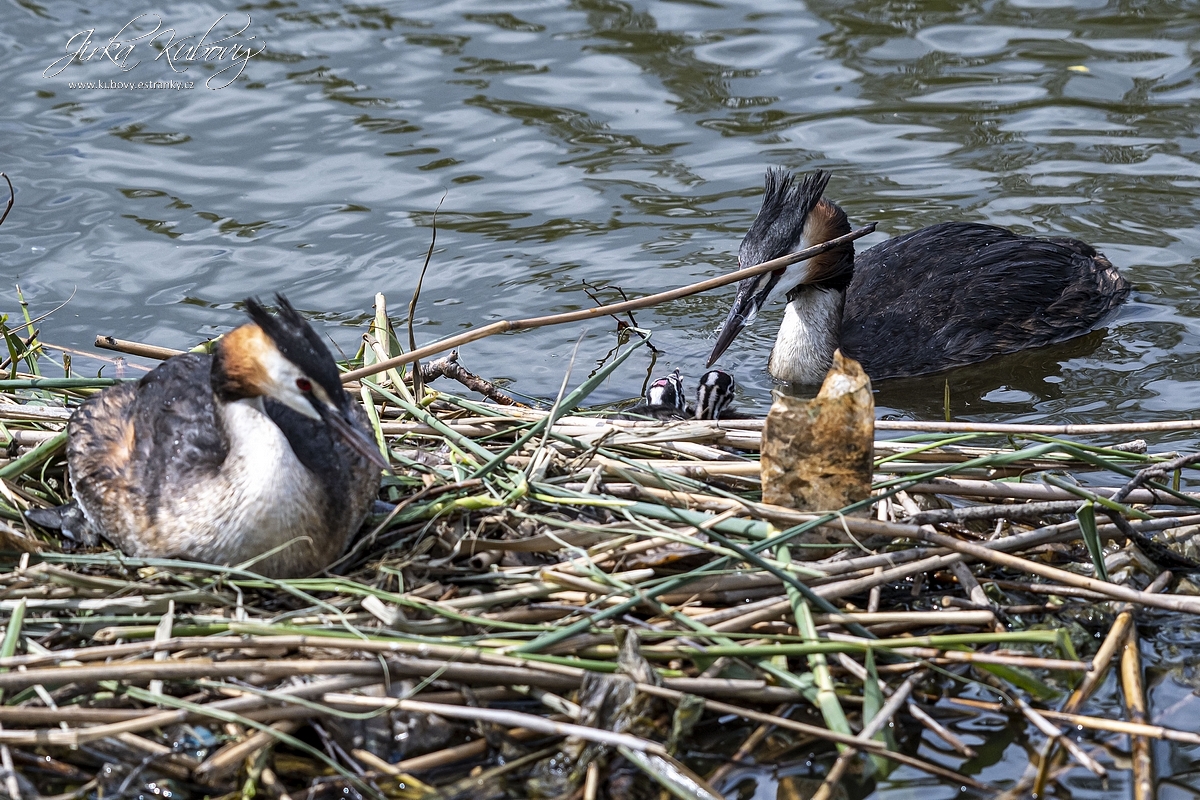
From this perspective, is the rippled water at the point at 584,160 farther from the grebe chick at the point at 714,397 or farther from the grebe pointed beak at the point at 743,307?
the grebe chick at the point at 714,397

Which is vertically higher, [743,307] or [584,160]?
[584,160]

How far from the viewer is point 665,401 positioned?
6.03 metres

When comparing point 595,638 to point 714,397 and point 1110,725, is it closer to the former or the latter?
point 1110,725

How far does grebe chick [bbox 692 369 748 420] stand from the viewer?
605 centimetres

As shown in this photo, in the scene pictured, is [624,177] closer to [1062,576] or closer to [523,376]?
[523,376]

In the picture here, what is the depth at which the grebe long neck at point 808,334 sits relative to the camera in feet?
23.6

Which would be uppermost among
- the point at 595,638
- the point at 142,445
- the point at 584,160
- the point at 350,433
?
the point at 350,433

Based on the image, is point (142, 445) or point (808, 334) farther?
point (808, 334)

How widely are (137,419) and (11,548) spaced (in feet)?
1.68

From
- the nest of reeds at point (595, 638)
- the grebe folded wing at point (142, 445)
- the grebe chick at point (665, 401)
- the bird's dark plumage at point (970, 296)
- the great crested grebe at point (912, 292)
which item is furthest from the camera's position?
the bird's dark plumage at point (970, 296)

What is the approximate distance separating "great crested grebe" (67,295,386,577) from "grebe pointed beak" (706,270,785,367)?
9.70ft

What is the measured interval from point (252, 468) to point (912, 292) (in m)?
4.64

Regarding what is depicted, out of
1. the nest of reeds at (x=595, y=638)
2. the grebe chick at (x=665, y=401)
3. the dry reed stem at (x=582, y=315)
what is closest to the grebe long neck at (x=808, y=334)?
the grebe chick at (x=665, y=401)

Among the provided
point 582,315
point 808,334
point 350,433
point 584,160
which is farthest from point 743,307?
point 350,433
